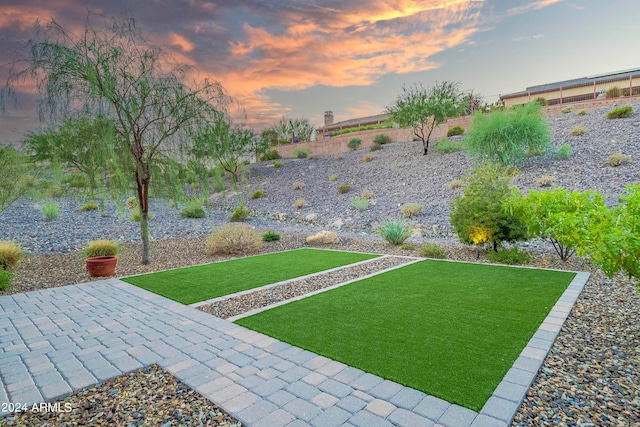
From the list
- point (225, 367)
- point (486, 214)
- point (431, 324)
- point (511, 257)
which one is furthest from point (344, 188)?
point (225, 367)

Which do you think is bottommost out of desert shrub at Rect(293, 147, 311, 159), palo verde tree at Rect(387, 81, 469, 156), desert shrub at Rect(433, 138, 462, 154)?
desert shrub at Rect(433, 138, 462, 154)

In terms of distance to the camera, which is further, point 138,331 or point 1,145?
point 1,145

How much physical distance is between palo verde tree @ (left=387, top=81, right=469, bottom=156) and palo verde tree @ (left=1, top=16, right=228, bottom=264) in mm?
18231

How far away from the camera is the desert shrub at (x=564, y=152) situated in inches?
651

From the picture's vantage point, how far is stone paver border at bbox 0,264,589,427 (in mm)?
2721

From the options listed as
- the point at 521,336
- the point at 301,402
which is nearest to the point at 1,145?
the point at 301,402

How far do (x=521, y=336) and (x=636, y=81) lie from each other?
3907 centimetres

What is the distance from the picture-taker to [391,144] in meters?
30.1

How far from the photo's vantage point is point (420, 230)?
42.0 feet

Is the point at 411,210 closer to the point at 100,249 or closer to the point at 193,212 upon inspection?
the point at 193,212

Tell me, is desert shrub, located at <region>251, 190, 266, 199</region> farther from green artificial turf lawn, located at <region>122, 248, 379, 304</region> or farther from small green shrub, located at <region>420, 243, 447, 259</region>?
small green shrub, located at <region>420, 243, 447, 259</region>

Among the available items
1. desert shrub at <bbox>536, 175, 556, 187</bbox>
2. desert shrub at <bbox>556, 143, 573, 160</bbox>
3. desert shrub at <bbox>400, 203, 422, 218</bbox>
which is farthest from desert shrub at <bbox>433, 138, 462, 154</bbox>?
desert shrub at <bbox>400, 203, 422, 218</bbox>

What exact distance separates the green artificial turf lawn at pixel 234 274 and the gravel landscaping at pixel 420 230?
89 cm

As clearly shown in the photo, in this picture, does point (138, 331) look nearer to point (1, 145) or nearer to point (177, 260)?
point (177, 260)
